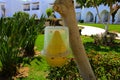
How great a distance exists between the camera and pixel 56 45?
2.92m

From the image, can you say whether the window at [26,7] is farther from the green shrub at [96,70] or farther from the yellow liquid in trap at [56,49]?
the yellow liquid in trap at [56,49]

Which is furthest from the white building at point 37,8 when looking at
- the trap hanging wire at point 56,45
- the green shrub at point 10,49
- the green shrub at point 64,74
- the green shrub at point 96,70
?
the trap hanging wire at point 56,45

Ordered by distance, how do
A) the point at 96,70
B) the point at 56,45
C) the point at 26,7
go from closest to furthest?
1. the point at 56,45
2. the point at 96,70
3. the point at 26,7

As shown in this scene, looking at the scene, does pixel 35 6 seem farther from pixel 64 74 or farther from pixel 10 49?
pixel 64 74

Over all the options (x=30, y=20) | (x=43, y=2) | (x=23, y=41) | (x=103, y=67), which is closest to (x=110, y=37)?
(x=30, y=20)

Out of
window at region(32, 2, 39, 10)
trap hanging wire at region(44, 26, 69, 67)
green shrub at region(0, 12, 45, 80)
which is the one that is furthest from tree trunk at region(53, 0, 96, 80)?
window at region(32, 2, 39, 10)

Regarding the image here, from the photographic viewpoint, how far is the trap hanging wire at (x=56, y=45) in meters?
2.92

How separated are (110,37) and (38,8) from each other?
4391 centimetres

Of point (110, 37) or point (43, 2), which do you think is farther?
point (43, 2)

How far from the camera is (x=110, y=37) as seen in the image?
13758 millimetres

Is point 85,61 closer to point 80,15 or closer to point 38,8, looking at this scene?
point 80,15

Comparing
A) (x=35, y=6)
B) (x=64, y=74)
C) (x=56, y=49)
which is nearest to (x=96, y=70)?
(x=64, y=74)

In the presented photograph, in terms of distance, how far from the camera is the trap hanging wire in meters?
2.92

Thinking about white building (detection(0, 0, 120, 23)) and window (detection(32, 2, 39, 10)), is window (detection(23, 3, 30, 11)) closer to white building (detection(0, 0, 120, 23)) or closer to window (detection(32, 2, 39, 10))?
white building (detection(0, 0, 120, 23))
